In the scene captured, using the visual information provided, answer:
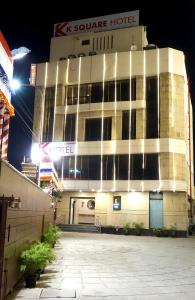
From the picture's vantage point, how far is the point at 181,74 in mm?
37500

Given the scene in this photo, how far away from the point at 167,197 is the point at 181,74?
13.2 meters

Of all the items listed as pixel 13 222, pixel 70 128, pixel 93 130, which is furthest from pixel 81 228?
pixel 13 222

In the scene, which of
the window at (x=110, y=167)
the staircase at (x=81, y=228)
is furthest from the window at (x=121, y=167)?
the staircase at (x=81, y=228)

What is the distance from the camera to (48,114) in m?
40.7

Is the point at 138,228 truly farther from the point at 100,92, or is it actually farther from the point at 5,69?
the point at 5,69

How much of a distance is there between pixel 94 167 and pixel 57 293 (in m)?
28.7

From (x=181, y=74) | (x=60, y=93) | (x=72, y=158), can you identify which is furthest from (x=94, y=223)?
(x=181, y=74)

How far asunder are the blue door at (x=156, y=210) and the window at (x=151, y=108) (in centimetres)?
612

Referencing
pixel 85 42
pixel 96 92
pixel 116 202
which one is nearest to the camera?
pixel 116 202

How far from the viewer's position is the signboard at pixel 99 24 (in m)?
44.8

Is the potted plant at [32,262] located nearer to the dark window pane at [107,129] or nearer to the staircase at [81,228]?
the staircase at [81,228]

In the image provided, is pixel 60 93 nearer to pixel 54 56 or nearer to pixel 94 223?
pixel 54 56

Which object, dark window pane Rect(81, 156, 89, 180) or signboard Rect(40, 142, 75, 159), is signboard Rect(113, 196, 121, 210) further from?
signboard Rect(40, 142, 75, 159)

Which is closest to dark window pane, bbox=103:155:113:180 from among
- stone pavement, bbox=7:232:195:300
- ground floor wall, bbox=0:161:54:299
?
stone pavement, bbox=7:232:195:300
